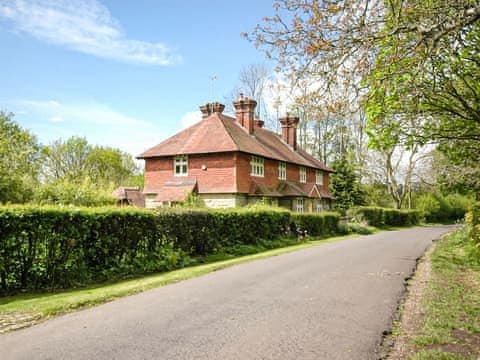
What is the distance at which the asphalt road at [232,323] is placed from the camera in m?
5.49

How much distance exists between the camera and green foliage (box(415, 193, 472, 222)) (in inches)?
2138

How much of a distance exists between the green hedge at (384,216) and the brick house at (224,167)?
461 centimetres

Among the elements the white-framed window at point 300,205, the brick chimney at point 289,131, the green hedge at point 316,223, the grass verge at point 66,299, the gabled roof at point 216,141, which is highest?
the brick chimney at point 289,131

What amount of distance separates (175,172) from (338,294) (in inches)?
1038

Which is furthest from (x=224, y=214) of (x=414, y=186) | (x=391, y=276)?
(x=414, y=186)

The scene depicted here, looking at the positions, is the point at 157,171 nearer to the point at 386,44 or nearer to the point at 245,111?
the point at 245,111

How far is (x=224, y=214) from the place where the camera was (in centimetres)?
1761

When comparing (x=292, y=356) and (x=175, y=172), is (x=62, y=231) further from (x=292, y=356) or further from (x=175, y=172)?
(x=175, y=172)

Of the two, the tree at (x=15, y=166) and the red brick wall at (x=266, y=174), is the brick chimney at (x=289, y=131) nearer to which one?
the red brick wall at (x=266, y=174)

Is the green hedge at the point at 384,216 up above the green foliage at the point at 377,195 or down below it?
below

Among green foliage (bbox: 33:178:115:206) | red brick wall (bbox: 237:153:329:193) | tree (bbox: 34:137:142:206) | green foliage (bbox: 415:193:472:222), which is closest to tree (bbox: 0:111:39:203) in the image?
green foliage (bbox: 33:178:115:206)

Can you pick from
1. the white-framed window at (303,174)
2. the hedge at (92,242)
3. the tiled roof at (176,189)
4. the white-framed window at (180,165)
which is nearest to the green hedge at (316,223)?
the hedge at (92,242)

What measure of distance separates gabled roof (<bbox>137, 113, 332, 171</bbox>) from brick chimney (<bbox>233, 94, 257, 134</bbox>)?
449 millimetres

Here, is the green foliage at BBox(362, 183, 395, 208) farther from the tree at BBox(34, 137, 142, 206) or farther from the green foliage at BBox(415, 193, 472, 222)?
the tree at BBox(34, 137, 142, 206)
